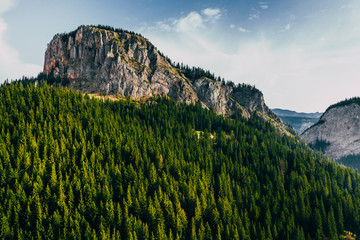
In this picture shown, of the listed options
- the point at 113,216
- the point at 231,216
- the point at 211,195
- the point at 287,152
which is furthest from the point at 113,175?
the point at 287,152

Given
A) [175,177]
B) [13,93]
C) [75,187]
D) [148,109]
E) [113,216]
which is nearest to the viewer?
[113,216]

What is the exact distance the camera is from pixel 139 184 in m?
95.3

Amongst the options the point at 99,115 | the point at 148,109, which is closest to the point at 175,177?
the point at 99,115

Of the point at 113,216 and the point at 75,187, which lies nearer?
the point at 113,216

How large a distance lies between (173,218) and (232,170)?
56.4 meters

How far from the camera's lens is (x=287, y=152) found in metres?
166

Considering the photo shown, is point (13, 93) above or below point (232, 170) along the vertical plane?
above

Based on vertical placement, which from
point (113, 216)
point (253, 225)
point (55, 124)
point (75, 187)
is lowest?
point (253, 225)

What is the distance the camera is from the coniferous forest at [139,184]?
7606cm

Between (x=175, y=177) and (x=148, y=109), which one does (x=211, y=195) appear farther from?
(x=148, y=109)

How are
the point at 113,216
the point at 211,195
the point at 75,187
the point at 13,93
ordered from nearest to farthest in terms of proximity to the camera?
the point at 113,216
the point at 75,187
the point at 211,195
the point at 13,93

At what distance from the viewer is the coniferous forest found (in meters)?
76.1

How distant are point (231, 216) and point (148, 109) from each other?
123 m

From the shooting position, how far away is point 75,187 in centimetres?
8625
